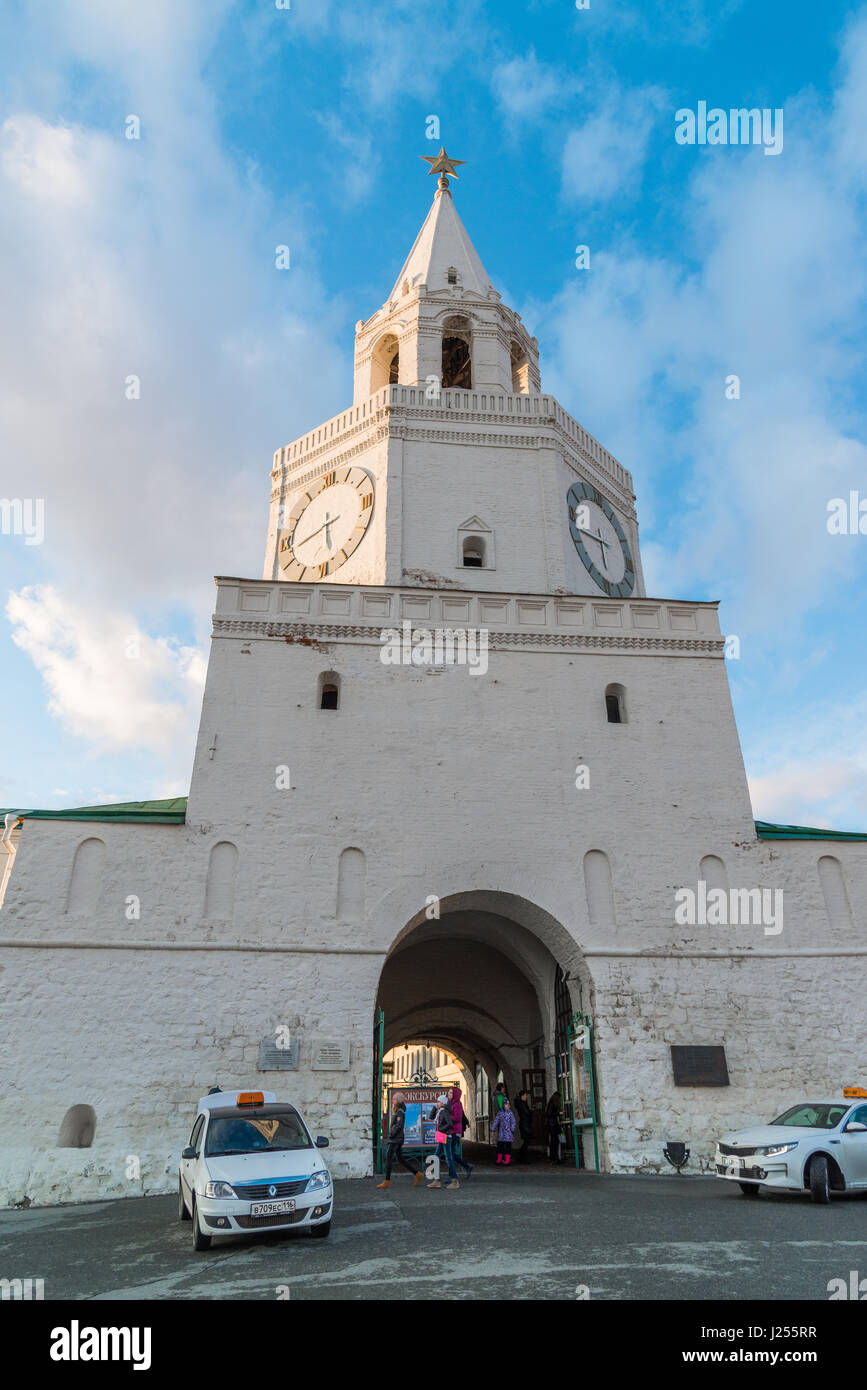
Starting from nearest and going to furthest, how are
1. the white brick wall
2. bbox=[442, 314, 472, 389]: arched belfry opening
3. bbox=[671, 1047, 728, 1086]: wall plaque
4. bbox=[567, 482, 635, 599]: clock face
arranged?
the white brick wall
bbox=[671, 1047, 728, 1086]: wall plaque
bbox=[567, 482, 635, 599]: clock face
bbox=[442, 314, 472, 389]: arched belfry opening

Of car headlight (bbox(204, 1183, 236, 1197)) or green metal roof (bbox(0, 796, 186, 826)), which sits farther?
green metal roof (bbox(0, 796, 186, 826))

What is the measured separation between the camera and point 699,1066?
15.6 meters

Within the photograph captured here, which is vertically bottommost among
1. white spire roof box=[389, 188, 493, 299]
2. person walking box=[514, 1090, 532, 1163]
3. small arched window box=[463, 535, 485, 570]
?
person walking box=[514, 1090, 532, 1163]

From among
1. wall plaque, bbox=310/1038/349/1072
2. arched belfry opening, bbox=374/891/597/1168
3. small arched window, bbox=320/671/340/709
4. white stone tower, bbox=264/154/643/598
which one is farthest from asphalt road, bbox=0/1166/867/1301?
white stone tower, bbox=264/154/643/598

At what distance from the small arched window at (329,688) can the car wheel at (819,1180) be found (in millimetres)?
11140

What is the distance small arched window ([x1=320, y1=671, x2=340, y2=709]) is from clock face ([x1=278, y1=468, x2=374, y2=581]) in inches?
156

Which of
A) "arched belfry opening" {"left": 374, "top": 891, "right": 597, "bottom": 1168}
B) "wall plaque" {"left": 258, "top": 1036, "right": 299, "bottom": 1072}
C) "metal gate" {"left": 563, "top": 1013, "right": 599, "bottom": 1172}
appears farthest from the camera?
"arched belfry opening" {"left": 374, "top": 891, "right": 597, "bottom": 1168}

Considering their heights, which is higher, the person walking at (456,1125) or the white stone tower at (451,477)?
the white stone tower at (451,477)

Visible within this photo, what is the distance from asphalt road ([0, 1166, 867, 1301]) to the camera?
654cm

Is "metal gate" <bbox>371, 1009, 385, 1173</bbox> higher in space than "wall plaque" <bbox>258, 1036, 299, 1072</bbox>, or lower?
lower

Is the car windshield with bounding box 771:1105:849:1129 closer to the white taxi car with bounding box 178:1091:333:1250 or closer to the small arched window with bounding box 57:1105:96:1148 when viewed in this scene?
the white taxi car with bounding box 178:1091:333:1250

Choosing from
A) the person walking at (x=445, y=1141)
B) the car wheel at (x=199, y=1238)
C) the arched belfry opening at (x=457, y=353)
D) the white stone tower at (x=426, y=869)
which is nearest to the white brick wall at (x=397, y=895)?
the white stone tower at (x=426, y=869)

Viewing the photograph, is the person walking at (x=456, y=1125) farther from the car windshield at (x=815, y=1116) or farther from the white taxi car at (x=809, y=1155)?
the car windshield at (x=815, y=1116)

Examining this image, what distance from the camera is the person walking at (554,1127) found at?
1747 centimetres
